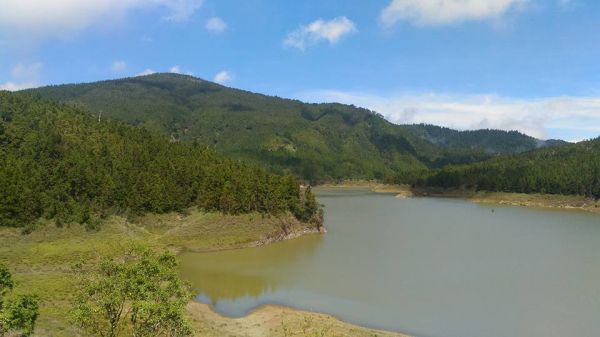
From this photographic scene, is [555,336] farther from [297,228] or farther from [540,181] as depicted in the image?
[540,181]

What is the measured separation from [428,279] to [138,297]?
1567 inches

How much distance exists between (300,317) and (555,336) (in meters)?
20.7

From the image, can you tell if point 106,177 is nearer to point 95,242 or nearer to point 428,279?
point 95,242

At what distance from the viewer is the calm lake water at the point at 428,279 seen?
1638 inches

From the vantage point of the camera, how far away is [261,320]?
137 feet

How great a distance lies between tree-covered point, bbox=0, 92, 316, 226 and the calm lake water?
1210 cm

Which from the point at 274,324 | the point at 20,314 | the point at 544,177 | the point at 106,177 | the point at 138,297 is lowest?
the point at 274,324

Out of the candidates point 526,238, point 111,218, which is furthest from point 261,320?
point 526,238

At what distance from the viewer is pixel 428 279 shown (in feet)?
179

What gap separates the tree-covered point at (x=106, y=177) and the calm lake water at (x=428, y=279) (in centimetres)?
1210

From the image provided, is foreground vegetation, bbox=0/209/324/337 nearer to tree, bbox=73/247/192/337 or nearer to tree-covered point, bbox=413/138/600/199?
tree, bbox=73/247/192/337

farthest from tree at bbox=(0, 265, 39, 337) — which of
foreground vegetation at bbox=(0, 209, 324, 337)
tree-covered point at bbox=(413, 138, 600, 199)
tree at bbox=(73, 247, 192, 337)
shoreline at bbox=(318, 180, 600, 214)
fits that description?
tree-covered point at bbox=(413, 138, 600, 199)

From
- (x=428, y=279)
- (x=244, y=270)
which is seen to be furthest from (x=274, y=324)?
(x=428, y=279)

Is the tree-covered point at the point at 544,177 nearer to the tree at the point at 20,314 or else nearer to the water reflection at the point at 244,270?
the water reflection at the point at 244,270
